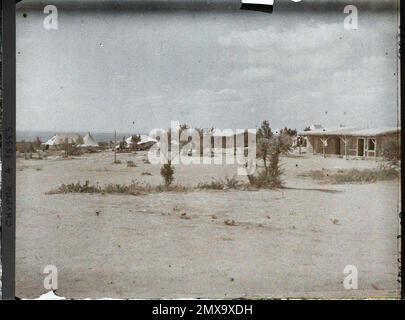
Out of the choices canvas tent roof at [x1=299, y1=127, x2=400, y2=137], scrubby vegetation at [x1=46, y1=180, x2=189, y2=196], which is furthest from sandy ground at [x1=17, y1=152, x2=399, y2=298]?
canvas tent roof at [x1=299, y1=127, x2=400, y2=137]

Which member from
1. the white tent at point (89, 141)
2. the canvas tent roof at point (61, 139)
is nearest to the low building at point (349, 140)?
the white tent at point (89, 141)

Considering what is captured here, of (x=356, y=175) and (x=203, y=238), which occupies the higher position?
(x=356, y=175)

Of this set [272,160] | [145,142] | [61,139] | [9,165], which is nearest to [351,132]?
[272,160]

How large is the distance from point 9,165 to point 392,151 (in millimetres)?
2480

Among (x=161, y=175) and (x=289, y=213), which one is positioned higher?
(x=161, y=175)

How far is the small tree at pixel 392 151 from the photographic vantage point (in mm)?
2650

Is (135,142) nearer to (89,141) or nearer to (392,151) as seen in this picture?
(89,141)

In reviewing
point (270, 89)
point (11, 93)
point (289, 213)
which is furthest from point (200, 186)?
point (11, 93)

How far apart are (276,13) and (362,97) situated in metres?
0.77

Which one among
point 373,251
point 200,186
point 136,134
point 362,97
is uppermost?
point 362,97

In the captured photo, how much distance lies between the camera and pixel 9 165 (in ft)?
8.73

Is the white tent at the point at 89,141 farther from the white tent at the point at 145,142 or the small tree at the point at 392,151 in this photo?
the small tree at the point at 392,151

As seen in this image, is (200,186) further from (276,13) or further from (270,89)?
(276,13)

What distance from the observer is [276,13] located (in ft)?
8.66
